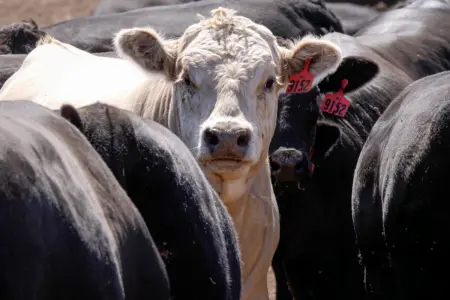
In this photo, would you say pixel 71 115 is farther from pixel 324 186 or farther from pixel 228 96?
pixel 324 186

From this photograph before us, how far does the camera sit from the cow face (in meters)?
6.04

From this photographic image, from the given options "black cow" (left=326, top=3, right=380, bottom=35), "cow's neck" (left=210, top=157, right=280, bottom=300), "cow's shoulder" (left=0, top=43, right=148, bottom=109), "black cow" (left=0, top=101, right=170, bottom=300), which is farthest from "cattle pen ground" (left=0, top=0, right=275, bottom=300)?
"black cow" (left=0, top=101, right=170, bottom=300)

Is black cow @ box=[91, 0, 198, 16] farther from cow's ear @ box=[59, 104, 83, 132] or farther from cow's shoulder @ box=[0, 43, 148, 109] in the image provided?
cow's ear @ box=[59, 104, 83, 132]

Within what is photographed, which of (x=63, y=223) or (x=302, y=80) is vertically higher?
(x=63, y=223)

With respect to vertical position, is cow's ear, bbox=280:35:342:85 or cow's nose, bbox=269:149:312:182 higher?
cow's ear, bbox=280:35:342:85

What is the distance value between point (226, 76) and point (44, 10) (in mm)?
11334

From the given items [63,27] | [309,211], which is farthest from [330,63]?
[63,27]

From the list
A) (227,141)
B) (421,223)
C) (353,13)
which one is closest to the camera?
(421,223)

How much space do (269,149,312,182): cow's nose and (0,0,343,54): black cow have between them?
156 inches

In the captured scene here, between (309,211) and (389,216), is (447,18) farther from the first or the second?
(389,216)

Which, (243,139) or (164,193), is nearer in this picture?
(164,193)

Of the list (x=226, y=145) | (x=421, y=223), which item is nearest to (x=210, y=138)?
A: (x=226, y=145)

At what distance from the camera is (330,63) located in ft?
19.4

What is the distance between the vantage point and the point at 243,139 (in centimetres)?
502
